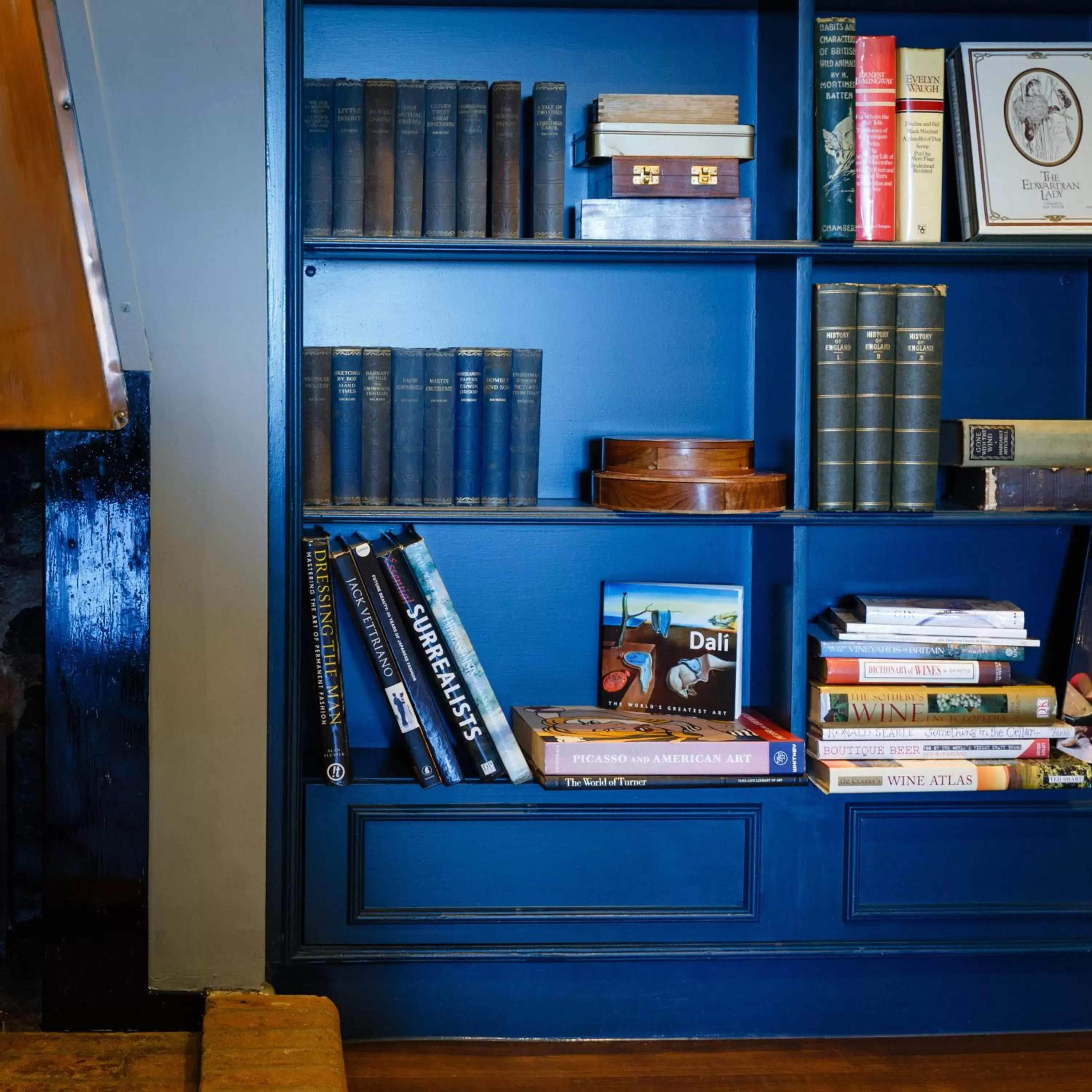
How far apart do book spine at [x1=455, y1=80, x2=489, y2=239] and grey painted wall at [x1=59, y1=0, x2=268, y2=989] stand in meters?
0.33

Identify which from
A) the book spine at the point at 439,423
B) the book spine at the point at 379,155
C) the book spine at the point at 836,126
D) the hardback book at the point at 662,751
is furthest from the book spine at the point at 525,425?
the book spine at the point at 836,126

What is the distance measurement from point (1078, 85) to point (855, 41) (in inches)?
17.1

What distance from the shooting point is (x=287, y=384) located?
2.06 m

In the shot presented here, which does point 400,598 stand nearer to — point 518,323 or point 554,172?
point 518,323

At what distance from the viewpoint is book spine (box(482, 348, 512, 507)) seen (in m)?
2.14

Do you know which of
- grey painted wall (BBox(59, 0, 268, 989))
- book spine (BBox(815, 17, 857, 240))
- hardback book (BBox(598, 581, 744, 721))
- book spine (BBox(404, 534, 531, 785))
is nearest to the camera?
grey painted wall (BBox(59, 0, 268, 989))

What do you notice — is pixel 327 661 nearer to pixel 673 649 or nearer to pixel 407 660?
pixel 407 660

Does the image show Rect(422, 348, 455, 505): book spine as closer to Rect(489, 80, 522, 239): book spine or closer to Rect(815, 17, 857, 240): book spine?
Rect(489, 80, 522, 239): book spine

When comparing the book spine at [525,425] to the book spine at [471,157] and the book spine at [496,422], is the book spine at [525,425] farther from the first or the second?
the book spine at [471,157]

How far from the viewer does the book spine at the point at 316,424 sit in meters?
2.11

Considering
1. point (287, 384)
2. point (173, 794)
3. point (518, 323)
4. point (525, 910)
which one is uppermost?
point (518, 323)

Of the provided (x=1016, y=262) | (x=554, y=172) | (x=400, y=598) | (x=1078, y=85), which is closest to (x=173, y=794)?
(x=400, y=598)

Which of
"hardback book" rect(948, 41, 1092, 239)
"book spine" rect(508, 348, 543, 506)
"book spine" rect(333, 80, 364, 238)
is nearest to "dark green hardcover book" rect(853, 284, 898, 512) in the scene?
"hardback book" rect(948, 41, 1092, 239)

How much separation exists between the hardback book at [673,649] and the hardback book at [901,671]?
0.18m
